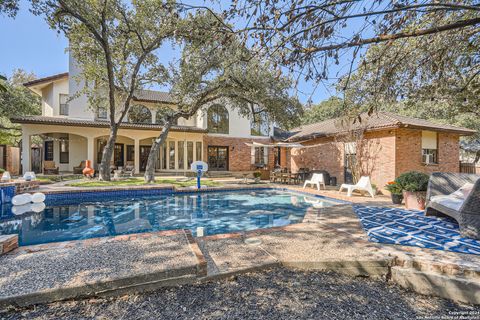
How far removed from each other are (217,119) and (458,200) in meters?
18.7

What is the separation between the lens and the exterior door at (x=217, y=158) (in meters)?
21.8

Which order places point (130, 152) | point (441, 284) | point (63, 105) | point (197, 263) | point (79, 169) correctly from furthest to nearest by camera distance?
point (130, 152) → point (63, 105) → point (79, 169) → point (197, 263) → point (441, 284)

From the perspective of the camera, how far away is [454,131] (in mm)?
12977

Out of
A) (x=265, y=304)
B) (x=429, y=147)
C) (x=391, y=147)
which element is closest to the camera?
(x=265, y=304)

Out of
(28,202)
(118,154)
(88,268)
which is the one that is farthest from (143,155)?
(88,268)

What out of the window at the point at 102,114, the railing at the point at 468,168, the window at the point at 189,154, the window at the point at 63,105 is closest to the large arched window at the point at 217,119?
the window at the point at 189,154

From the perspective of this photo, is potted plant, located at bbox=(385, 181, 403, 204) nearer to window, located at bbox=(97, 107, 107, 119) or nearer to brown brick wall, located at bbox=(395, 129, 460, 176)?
brown brick wall, located at bbox=(395, 129, 460, 176)

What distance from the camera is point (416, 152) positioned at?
1220 cm

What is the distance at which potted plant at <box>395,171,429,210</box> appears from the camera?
762 cm

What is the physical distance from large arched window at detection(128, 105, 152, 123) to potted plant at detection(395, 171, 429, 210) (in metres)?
19.2

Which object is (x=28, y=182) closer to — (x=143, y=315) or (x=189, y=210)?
(x=189, y=210)

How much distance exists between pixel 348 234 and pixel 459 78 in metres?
5.90

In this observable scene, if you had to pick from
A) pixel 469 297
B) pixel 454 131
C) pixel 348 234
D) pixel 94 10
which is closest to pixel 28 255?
pixel 348 234

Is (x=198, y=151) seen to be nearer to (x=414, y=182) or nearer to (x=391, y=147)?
(x=391, y=147)
